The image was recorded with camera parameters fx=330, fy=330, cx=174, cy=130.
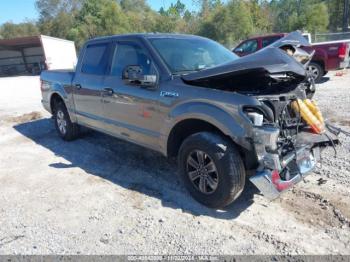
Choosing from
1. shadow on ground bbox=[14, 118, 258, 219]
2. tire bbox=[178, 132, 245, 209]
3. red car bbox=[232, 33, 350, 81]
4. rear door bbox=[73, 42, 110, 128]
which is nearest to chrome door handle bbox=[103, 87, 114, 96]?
rear door bbox=[73, 42, 110, 128]

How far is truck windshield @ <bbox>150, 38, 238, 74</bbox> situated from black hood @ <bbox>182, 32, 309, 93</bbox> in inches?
17.9

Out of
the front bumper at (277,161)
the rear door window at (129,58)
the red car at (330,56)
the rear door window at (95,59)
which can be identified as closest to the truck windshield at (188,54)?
the rear door window at (129,58)

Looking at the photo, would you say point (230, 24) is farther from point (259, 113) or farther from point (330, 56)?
point (259, 113)

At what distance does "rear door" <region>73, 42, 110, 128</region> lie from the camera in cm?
514

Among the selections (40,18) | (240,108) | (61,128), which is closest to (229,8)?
(61,128)

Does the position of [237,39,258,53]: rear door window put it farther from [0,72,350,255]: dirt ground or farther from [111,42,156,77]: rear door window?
[111,42,156,77]: rear door window

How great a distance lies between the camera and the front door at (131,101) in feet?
13.8

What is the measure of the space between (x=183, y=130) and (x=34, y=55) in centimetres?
4282

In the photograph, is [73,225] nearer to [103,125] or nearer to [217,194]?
[217,194]

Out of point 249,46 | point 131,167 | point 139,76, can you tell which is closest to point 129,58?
point 139,76

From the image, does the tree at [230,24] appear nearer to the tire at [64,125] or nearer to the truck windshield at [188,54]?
the tire at [64,125]

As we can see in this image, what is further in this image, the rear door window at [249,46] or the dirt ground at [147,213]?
the rear door window at [249,46]

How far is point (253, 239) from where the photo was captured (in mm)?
3137

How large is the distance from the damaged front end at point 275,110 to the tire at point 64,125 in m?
3.53
